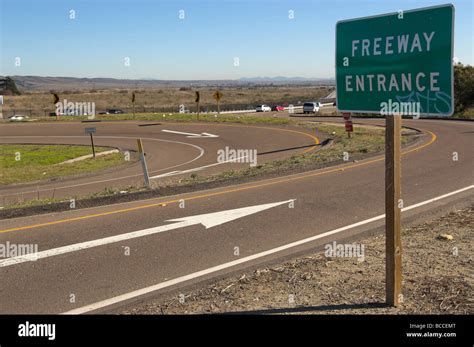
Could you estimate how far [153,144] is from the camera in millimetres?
31812

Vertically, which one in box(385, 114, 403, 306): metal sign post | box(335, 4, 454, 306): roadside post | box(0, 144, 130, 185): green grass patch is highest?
box(335, 4, 454, 306): roadside post

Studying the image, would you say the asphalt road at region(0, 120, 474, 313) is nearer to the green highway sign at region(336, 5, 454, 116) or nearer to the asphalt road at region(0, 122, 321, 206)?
the green highway sign at region(336, 5, 454, 116)

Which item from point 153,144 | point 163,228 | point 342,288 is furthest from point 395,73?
point 153,144

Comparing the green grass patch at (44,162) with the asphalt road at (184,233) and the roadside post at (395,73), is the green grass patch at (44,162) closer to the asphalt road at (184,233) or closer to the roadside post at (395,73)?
the asphalt road at (184,233)

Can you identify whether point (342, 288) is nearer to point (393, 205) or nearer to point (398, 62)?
point (393, 205)

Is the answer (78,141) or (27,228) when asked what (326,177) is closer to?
(27,228)

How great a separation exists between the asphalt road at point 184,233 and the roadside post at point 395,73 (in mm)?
2729

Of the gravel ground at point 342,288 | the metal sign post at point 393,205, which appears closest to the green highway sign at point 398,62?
the metal sign post at point 393,205

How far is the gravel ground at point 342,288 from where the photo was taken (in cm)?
518

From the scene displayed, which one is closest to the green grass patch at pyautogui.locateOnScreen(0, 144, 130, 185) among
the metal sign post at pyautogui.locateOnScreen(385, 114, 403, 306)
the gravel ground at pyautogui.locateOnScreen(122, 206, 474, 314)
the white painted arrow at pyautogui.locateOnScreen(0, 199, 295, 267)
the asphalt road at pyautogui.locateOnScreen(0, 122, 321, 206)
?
the asphalt road at pyautogui.locateOnScreen(0, 122, 321, 206)

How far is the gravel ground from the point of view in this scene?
518 centimetres

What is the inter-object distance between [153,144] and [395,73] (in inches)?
1108

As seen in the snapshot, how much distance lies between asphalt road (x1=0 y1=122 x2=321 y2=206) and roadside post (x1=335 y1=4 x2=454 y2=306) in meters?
10.8
